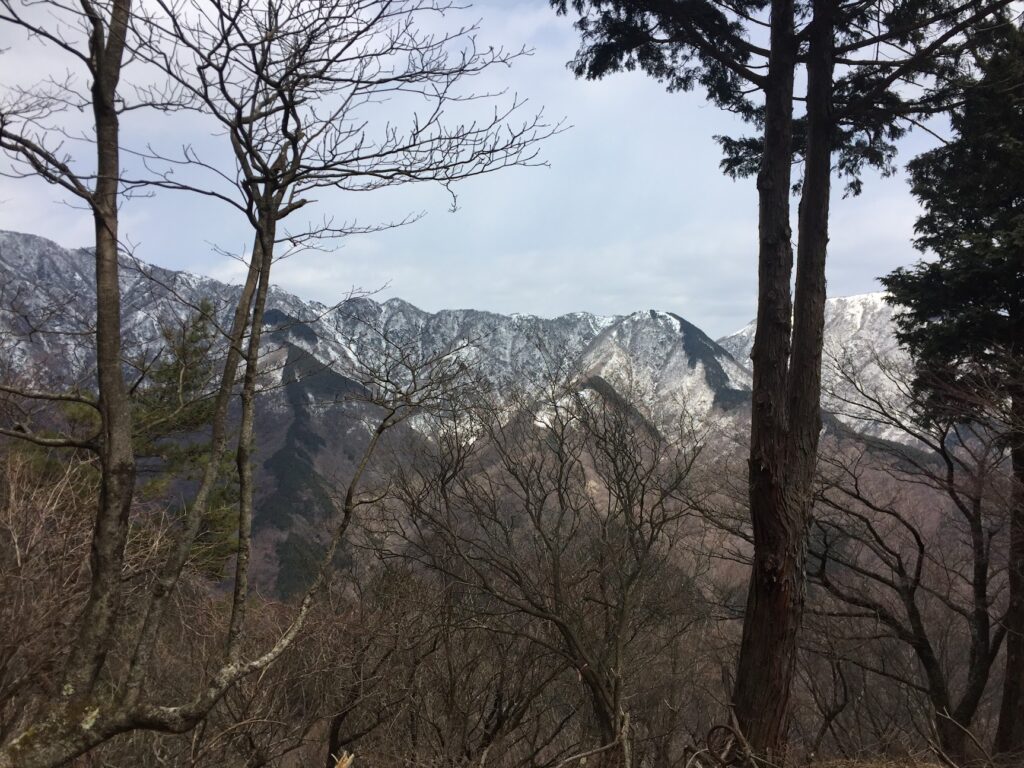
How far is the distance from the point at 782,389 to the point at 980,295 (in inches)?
214

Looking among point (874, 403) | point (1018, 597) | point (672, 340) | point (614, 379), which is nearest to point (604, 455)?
point (614, 379)

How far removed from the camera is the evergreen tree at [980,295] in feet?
25.0

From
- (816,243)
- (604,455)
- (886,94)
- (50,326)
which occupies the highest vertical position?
(886,94)

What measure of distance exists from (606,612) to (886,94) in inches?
296

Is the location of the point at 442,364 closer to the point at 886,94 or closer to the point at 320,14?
the point at 320,14

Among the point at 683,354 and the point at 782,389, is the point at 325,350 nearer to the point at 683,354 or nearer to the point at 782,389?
the point at 782,389

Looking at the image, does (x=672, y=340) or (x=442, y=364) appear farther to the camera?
(x=672, y=340)

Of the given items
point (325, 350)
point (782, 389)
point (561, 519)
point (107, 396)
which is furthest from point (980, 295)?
point (107, 396)

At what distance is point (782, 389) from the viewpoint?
488 centimetres

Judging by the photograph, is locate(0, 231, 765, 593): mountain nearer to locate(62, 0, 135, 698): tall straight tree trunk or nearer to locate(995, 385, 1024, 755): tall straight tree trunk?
locate(62, 0, 135, 698): tall straight tree trunk

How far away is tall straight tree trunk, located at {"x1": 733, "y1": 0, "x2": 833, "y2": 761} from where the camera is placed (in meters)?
4.63

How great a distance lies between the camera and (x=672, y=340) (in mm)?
84000

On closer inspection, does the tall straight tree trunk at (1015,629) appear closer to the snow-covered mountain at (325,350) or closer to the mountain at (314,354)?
the snow-covered mountain at (325,350)

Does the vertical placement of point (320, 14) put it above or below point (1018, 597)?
above
